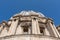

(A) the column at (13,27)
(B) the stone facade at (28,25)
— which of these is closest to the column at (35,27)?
(B) the stone facade at (28,25)

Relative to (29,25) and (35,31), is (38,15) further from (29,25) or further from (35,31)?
(35,31)

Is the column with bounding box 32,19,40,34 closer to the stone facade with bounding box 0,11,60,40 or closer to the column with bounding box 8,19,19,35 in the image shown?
the stone facade with bounding box 0,11,60,40

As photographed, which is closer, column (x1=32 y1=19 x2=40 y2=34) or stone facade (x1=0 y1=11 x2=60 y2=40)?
column (x1=32 y1=19 x2=40 y2=34)

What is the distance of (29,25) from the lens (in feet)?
125

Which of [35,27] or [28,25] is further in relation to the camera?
[28,25]

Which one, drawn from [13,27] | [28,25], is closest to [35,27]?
[28,25]

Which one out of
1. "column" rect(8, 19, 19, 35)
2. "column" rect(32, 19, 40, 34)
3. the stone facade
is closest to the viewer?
"column" rect(32, 19, 40, 34)

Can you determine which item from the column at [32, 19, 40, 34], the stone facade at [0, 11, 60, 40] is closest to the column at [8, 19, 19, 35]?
the stone facade at [0, 11, 60, 40]

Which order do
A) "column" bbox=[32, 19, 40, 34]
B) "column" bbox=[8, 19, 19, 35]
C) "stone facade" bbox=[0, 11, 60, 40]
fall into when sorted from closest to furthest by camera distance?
"column" bbox=[32, 19, 40, 34]
"column" bbox=[8, 19, 19, 35]
"stone facade" bbox=[0, 11, 60, 40]

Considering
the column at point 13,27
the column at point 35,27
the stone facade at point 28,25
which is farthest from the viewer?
the stone facade at point 28,25

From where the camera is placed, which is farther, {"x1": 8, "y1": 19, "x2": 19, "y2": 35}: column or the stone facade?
the stone facade

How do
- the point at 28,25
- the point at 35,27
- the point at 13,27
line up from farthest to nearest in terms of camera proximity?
the point at 28,25 → the point at 13,27 → the point at 35,27

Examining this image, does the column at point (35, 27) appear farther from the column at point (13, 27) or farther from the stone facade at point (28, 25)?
the column at point (13, 27)

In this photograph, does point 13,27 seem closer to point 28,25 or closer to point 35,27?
point 28,25
